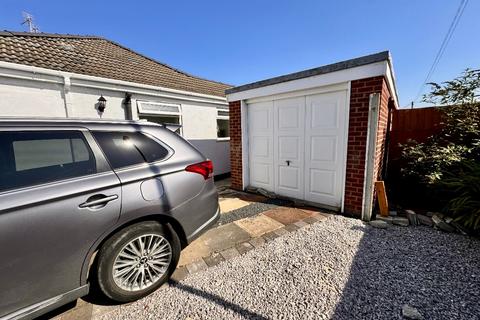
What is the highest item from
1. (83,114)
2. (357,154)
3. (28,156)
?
(83,114)

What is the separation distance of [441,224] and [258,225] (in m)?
2.84

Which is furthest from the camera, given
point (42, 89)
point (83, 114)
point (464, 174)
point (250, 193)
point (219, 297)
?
point (250, 193)

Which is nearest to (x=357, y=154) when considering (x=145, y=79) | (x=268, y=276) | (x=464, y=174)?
(x=464, y=174)

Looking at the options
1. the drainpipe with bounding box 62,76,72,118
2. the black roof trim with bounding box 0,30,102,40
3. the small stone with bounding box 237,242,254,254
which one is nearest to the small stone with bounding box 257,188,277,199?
the small stone with bounding box 237,242,254,254

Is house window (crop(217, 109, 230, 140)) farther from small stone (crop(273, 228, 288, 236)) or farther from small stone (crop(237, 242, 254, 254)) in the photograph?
small stone (crop(237, 242, 254, 254))

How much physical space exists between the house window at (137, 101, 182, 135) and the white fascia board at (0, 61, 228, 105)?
0.90 ft

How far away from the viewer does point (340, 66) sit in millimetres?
3488

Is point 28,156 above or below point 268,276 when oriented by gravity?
above

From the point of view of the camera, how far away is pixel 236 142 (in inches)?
210

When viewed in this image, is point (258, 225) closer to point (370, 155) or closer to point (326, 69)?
point (370, 155)

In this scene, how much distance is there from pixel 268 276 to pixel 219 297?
579 millimetres

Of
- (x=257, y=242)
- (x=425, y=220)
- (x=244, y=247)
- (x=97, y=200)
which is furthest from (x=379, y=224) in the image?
(x=97, y=200)

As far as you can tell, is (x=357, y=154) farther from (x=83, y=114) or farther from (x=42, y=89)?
(x=42, y=89)

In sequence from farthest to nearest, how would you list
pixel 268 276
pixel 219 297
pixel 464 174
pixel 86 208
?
pixel 464 174 → pixel 268 276 → pixel 219 297 → pixel 86 208
